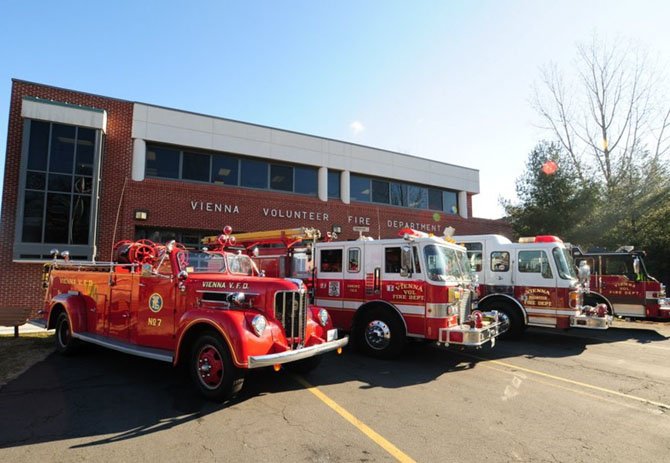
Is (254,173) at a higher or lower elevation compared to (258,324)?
higher

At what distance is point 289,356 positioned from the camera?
5125 millimetres

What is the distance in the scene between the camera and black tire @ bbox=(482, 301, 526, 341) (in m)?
10.3

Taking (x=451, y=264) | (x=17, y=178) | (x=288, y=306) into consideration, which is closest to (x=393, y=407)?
(x=288, y=306)

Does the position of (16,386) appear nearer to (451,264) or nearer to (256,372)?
(256,372)

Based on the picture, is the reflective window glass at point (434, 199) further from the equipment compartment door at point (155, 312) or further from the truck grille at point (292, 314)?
the equipment compartment door at point (155, 312)

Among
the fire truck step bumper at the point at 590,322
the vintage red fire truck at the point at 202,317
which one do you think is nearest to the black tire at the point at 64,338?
the vintage red fire truck at the point at 202,317

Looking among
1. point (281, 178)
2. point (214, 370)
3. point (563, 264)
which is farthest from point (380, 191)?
point (214, 370)

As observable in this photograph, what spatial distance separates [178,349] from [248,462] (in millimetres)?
2288

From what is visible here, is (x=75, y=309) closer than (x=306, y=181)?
Yes

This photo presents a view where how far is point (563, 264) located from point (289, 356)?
26.3 ft

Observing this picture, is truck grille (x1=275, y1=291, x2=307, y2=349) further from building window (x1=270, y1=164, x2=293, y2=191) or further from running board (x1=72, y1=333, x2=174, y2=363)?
building window (x1=270, y1=164, x2=293, y2=191)

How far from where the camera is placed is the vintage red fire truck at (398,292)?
7.47 meters

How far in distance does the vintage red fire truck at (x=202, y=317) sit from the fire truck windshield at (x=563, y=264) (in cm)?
663

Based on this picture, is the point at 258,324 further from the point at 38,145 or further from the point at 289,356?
the point at 38,145
